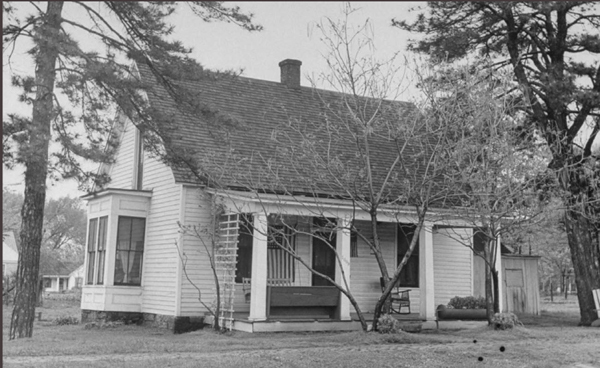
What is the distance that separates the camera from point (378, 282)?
714 inches

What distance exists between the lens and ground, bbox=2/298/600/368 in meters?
9.50

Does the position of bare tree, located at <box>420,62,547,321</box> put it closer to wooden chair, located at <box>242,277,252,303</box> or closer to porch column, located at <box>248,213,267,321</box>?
porch column, located at <box>248,213,267,321</box>

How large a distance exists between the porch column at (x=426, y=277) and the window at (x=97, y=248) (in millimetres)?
8348

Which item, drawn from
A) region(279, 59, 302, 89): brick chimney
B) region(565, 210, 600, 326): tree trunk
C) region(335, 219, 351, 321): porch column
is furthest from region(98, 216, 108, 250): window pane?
region(565, 210, 600, 326): tree trunk

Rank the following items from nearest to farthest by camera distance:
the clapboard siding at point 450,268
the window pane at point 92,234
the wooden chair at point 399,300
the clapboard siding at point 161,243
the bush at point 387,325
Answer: the bush at point 387,325 < the clapboard siding at point 161,243 < the wooden chair at point 399,300 < the window pane at point 92,234 < the clapboard siding at point 450,268

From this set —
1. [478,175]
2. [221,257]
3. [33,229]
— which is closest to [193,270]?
[221,257]

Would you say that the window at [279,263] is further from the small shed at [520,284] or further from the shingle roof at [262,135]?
the small shed at [520,284]

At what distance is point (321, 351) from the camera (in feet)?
34.4

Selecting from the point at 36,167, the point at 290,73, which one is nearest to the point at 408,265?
the point at 290,73

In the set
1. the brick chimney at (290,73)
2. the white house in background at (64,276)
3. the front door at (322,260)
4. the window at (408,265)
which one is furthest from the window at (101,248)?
the white house in background at (64,276)

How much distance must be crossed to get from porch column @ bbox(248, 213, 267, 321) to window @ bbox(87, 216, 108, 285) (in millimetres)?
5175

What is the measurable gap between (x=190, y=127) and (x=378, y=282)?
669cm

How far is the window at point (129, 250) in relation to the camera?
17.1 metres

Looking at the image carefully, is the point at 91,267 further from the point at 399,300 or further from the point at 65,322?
the point at 399,300
